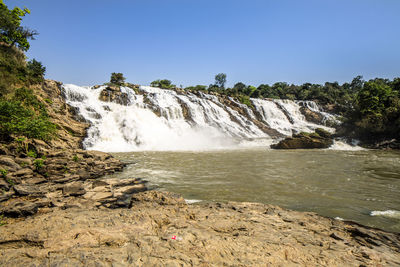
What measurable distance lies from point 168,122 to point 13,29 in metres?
17.1

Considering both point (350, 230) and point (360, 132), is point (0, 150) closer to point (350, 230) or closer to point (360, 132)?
point (350, 230)

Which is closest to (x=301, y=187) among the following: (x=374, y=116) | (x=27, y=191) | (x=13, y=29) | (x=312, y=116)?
(x=27, y=191)

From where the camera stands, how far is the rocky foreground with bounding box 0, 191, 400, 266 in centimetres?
210

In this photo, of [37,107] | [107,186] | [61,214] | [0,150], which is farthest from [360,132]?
[37,107]

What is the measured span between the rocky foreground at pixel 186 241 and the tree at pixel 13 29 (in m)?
22.9

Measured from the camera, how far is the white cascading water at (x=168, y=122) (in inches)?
728

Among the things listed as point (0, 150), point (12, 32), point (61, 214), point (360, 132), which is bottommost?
point (61, 214)

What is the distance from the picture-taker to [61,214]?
3.11 meters

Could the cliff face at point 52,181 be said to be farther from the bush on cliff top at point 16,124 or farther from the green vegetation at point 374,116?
the green vegetation at point 374,116

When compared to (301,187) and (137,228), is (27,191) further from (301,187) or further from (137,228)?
(301,187)

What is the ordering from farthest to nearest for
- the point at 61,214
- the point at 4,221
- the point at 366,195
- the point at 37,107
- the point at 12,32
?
the point at 12,32 → the point at 37,107 → the point at 366,195 → the point at 4,221 → the point at 61,214

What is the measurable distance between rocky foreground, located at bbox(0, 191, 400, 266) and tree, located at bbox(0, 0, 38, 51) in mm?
22916

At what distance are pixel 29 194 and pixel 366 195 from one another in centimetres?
915

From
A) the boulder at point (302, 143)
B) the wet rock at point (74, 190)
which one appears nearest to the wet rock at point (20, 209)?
the wet rock at point (74, 190)
